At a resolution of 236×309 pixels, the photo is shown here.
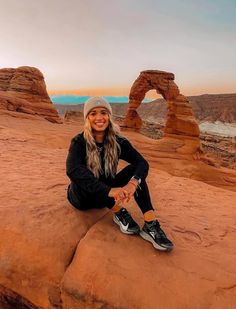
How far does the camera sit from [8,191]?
4098 millimetres

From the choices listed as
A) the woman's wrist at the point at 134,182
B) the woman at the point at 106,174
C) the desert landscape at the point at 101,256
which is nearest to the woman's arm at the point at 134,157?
the woman at the point at 106,174

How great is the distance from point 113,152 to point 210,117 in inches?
2884

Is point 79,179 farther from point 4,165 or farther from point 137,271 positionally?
point 4,165

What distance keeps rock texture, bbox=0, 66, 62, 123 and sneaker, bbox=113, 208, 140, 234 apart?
837 inches

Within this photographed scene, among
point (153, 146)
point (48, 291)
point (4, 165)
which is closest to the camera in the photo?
point (48, 291)

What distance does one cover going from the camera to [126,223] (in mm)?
3121

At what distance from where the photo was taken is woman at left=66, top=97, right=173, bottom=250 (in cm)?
296

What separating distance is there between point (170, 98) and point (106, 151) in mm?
18260

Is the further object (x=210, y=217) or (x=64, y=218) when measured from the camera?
(x=210, y=217)

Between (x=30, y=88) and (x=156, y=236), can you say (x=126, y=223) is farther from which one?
(x=30, y=88)

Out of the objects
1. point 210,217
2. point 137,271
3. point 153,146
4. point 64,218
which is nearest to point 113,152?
point 64,218

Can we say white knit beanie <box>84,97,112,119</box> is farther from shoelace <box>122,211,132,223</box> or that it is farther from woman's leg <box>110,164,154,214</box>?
shoelace <box>122,211,132,223</box>

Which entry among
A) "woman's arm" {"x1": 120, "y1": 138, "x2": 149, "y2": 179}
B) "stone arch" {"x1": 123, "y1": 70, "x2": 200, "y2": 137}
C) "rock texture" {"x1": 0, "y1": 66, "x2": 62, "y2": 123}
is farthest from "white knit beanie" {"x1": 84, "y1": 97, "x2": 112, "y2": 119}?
"rock texture" {"x1": 0, "y1": 66, "x2": 62, "y2": 123}

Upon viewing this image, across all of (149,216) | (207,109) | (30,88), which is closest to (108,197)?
(149,216)
